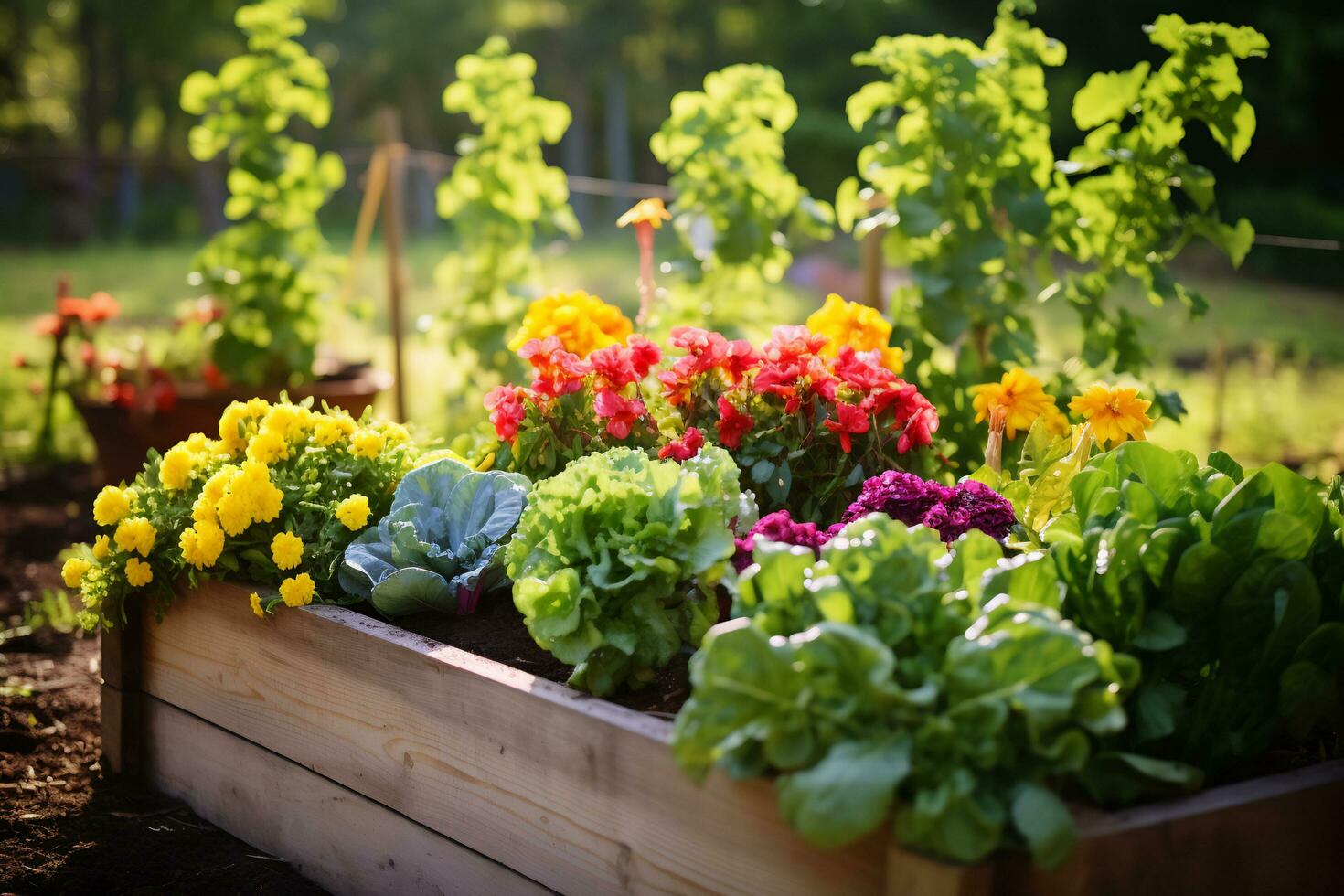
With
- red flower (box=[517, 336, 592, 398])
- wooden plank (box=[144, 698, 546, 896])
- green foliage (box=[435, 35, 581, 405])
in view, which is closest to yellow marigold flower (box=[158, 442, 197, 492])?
wooden plank (box=[144, 698, 546, 896])

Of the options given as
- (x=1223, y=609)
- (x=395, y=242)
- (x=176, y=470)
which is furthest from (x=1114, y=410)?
(x=395, y=242)

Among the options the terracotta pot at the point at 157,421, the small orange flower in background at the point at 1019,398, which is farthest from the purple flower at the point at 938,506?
the terracotta pot at the point at 157,421

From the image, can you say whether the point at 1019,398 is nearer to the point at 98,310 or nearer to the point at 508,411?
the point at 508,411

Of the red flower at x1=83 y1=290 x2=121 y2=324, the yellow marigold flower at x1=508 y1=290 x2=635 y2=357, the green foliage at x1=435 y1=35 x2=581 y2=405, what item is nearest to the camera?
the yellow marigold flower at x1=508 y1=290 x2=635 y2=357

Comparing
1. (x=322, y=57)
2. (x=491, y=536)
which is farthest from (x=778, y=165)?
(x=322, y=57)

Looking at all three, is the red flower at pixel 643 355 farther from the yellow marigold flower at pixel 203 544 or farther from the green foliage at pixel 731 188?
the green foliage at pixel 731 188

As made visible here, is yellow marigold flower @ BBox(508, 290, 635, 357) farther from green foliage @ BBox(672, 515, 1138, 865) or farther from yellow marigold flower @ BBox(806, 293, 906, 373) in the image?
green foliage @ BBox(672, 515, 1138, 865)

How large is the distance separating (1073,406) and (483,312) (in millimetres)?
3008

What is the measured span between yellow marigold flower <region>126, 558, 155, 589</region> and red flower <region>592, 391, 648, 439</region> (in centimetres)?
94

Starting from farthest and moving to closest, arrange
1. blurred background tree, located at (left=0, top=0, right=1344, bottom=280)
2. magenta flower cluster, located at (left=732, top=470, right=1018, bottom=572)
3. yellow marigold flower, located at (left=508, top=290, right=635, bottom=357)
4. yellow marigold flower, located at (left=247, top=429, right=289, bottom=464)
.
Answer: blurred background tree, located at (left=0, top=0, right=1344, bottom=280) → yellow marigold flower, located at (left=508, top=290, right=635, bottom=357) → yellow marigold flower, located at (left=247, top=429, right=289, bottom=464) → magenta flower cluster, located at (left=732, top=470, right=1018, bottom=572)

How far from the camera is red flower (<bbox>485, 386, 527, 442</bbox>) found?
8.18 ft

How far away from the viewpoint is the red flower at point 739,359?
2475 mm

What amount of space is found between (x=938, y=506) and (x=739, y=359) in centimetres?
62

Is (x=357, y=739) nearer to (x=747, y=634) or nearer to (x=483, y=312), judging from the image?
(x=747, y=634)
